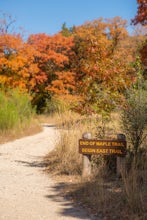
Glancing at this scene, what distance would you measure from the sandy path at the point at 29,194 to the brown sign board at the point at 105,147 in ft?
3.11

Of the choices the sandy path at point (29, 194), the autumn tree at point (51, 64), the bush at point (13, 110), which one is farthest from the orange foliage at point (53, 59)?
the sandy path at point (29, 194)

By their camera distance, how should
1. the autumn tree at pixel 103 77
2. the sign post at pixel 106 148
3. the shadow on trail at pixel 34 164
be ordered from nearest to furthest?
the sign post at pixel 106 148 < the autumn tree at pixel 103 77 < the shadow on trail at pixel 34 164

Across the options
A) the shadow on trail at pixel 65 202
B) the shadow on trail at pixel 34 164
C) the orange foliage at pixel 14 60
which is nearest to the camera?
the shadow on trail at pixel 65 202

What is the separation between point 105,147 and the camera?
6855mm

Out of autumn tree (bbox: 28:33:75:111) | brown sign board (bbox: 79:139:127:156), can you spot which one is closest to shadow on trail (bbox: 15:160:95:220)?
brown sign board (bbox: 79:139:127:156)

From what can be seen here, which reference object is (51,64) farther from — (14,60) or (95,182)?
(95,182)

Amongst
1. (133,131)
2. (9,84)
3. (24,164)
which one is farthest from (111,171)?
(9,84)

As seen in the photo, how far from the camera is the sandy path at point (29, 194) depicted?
4.94m

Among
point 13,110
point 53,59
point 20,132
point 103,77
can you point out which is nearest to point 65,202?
point 103,77

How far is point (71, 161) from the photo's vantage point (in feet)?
26.0

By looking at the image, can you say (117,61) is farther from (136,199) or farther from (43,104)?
(43,104)

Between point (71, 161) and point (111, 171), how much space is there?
1.06 m

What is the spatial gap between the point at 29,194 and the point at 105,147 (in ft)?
5.58

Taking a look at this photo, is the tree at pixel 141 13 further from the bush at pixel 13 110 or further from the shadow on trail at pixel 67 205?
the shadow on trail at pixel 67 205
